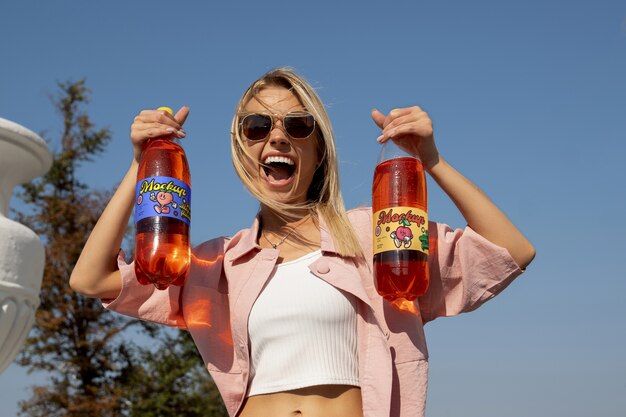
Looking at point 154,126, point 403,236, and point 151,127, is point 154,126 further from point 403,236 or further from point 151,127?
point 403,236

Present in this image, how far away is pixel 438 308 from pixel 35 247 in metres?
2.03

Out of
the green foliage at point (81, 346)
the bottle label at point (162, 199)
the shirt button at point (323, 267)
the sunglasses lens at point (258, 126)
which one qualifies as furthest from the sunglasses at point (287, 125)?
the green foliage at point (81, 346)

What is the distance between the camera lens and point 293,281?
3.12 meters

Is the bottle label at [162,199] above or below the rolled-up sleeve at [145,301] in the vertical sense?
above

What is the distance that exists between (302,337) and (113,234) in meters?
0.88

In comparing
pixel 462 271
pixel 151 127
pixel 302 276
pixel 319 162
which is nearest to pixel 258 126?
pixel 319 162

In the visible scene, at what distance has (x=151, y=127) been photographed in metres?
3.27

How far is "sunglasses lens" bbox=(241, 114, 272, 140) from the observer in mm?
3348

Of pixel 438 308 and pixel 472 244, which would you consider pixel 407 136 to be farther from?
pixel 438 308

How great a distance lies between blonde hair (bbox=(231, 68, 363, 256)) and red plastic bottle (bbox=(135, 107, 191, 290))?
13.2 inches

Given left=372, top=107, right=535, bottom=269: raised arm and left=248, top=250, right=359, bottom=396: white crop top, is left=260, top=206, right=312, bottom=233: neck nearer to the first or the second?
left=248, top=250, right=359, bottom=396: white crop top

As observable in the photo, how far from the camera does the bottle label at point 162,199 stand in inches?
119

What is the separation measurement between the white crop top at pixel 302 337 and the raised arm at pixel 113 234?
62 cm

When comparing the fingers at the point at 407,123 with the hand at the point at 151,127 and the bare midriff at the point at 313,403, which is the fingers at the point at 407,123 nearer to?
the hand at the point at 151,127
